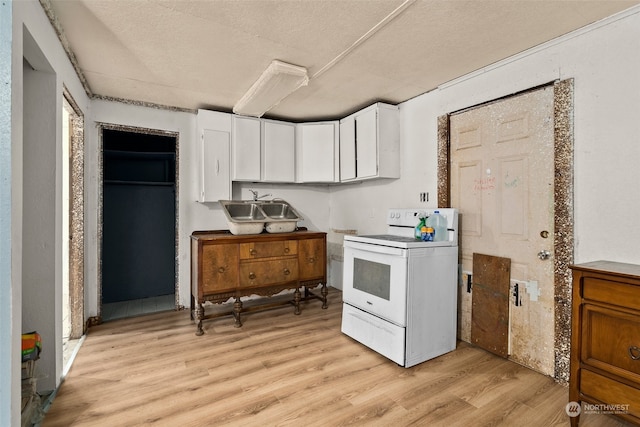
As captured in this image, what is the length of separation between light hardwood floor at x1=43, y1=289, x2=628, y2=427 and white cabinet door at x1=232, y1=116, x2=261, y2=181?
1812mm

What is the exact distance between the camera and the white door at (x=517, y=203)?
221cm

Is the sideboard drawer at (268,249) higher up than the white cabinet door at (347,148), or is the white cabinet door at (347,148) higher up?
the white cabinet door at (347,148)

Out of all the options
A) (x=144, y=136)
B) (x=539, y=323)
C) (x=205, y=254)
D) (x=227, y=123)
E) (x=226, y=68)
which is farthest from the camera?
(x=144, y=136)

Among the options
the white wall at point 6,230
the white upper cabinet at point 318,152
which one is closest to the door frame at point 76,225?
the white wall at point 6,230

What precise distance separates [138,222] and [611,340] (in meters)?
4.56

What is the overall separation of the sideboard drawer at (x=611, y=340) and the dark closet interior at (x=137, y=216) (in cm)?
418

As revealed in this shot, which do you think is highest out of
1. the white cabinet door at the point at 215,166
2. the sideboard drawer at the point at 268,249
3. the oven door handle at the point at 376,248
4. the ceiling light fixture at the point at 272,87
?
the ceiling light fixture at the point at 272,87

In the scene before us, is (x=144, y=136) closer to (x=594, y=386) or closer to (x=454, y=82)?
(x=454, y=82)

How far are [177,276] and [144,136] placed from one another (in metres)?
1.87

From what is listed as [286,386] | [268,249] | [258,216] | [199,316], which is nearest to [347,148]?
[258,216]

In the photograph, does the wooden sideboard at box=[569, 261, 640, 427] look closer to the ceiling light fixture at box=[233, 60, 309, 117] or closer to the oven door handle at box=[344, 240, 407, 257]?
the oven door handle at box=[344, 240, 407, 257]

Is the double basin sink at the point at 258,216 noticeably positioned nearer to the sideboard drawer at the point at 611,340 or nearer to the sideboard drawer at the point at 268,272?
A: the sideboard drawer at the point at 268,272

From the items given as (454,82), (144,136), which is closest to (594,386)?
(454,82)

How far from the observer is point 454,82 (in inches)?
111
